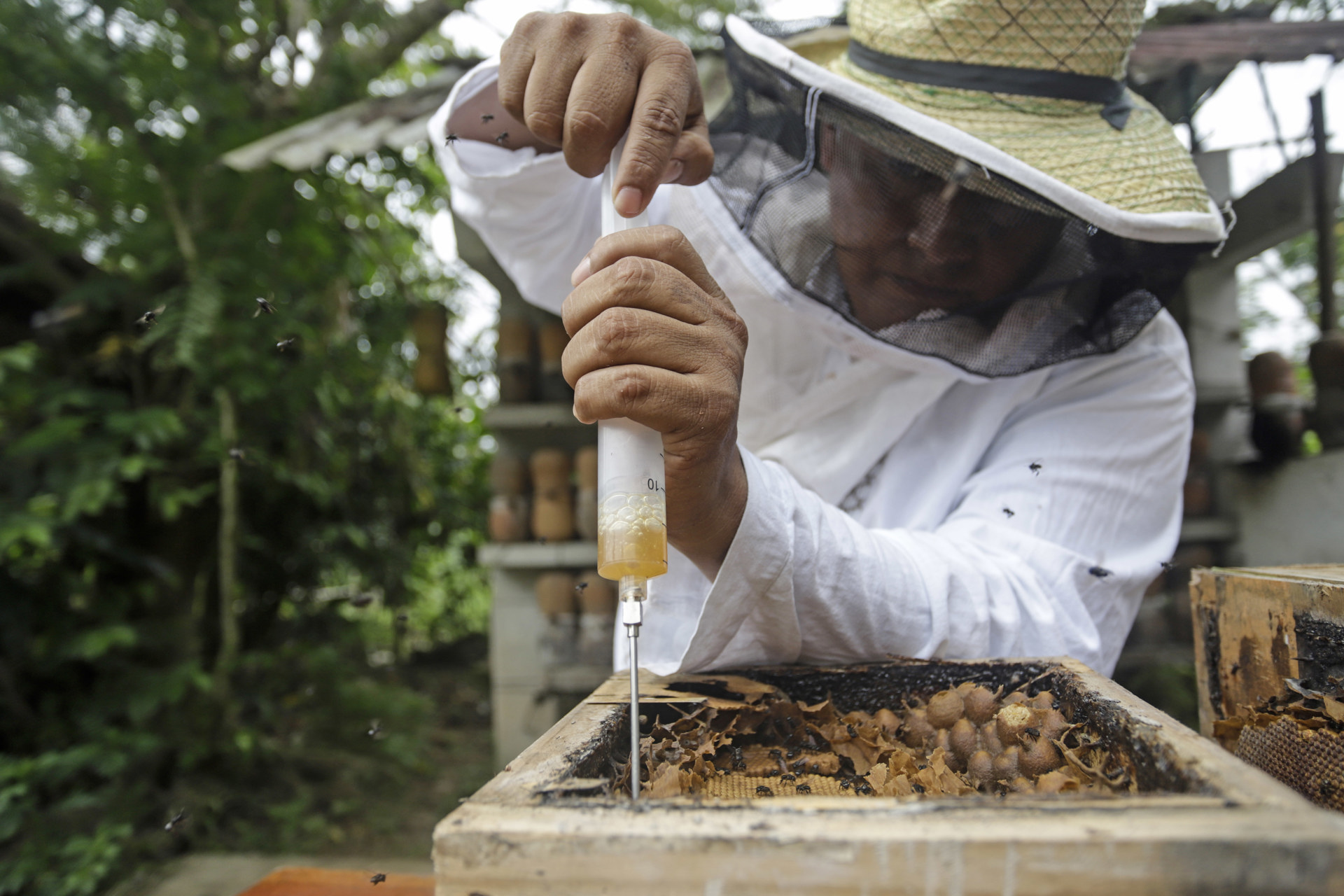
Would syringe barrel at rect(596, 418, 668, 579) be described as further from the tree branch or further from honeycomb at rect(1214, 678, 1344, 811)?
the tree branch

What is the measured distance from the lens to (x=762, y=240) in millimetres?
1245

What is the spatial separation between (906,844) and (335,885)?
2.58ft

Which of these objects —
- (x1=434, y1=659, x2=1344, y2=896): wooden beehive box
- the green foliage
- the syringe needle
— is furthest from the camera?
the green foliage

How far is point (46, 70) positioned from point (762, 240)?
2543 millimetres

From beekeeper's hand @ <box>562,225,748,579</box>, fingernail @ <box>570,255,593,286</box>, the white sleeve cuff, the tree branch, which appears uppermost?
the tree branch

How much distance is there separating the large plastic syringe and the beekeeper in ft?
0.11

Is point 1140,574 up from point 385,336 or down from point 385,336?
down

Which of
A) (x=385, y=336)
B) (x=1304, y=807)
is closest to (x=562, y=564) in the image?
(x=385, y=336)

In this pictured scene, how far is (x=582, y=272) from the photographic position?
81cm

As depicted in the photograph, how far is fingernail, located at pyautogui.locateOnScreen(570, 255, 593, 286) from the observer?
79 cm

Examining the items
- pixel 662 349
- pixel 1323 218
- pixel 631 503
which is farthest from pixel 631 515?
pixel 1323 218

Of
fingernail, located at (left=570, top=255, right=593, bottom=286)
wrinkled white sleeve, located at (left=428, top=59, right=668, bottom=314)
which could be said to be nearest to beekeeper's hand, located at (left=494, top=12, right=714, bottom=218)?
fingernail, located at (left=570, top=255, right=593, bottom=286)

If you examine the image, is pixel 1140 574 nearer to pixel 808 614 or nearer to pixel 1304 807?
pixel 808 614

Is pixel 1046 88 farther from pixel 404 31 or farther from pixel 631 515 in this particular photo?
pixel 404 31
